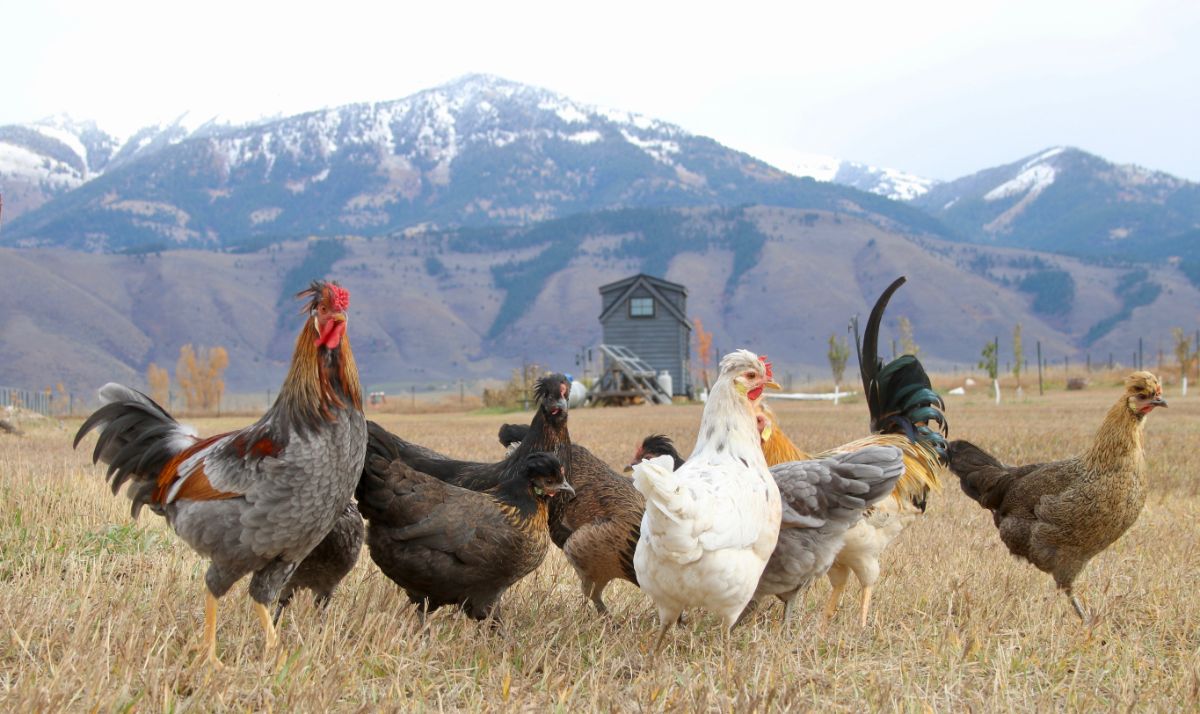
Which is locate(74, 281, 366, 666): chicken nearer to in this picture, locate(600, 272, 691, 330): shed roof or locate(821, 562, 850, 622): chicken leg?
locate(821, 562, 850, 622): chicken leg

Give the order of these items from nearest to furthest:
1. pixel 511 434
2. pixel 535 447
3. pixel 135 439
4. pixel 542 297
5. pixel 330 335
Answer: pixel 330 335 → pixel 135 439 → pixel 535 447 → pixel 511 434 → pixel 542 297

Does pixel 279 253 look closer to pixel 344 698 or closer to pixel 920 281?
pixel 920 281

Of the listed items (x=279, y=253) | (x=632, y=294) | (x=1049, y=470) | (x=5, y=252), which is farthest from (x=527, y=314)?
(x=1049, y=470)

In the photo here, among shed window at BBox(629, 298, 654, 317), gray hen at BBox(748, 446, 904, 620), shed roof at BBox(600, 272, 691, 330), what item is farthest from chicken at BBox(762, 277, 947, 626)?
shed window at BBox(629, 298, 654, 317)

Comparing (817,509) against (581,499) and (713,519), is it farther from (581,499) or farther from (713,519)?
(581,499)

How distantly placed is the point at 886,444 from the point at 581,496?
209 centimetres

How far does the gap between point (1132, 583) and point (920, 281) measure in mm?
119074

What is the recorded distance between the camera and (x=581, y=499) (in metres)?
6.68

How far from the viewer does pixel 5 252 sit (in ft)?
357

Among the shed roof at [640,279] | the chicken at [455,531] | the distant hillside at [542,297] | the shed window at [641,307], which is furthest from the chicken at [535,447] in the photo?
the distant hillside at [542,297]

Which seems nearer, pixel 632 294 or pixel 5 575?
pixel 5 575

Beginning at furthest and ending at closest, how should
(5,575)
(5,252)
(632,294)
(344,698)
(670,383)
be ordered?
(5,252) → (632,294) → (670,383) → (5,575) → (344,698)

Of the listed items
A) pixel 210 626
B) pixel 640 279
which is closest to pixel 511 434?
pixel 210 626

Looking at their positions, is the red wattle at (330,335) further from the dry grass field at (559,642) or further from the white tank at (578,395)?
the white tank at (578,395)
